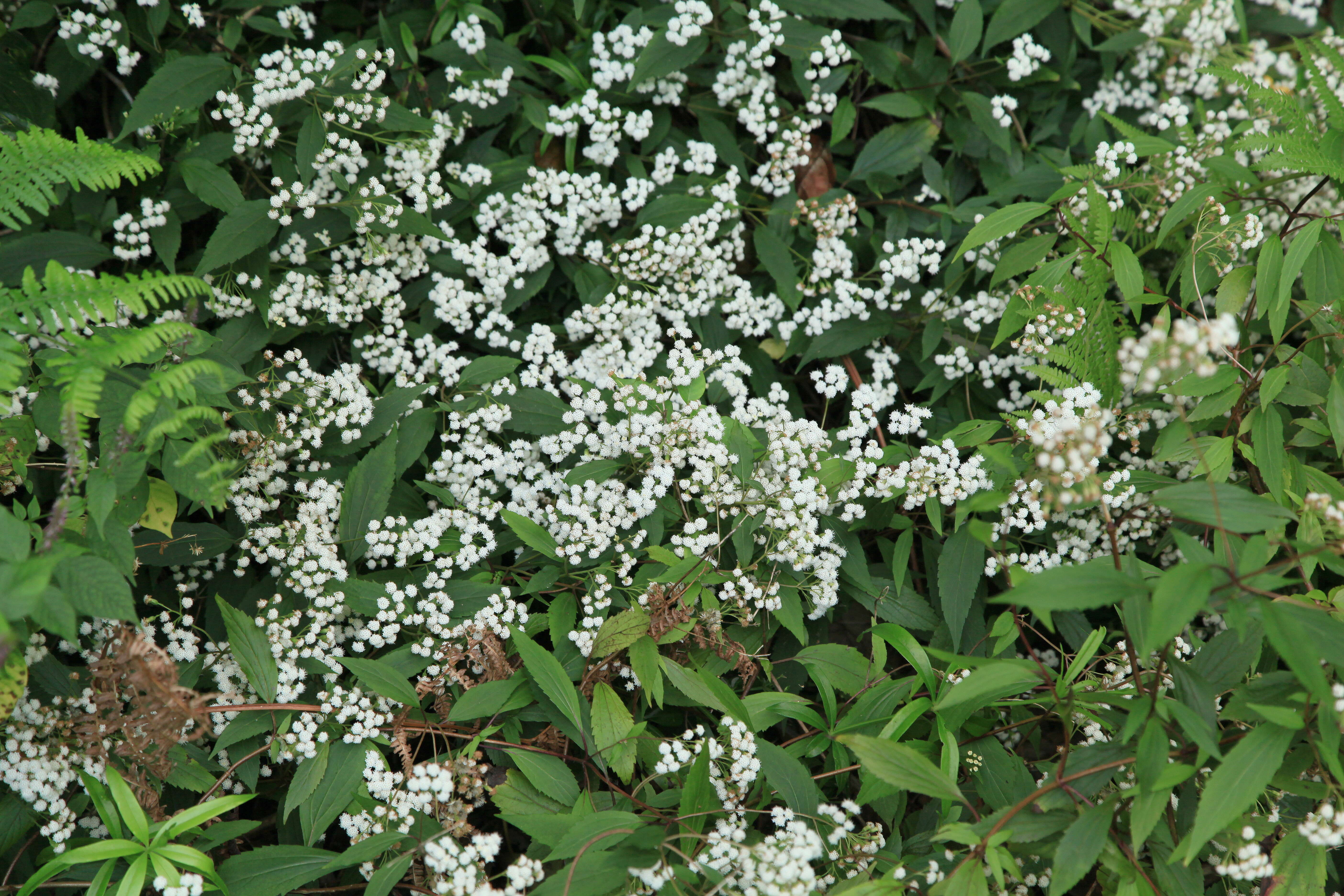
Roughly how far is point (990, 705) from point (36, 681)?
10.4 ft

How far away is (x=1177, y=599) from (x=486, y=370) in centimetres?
239

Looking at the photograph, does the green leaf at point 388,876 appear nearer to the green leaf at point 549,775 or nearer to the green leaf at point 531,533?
the green leaf at point 549,775

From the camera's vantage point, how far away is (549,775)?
8.84 ft

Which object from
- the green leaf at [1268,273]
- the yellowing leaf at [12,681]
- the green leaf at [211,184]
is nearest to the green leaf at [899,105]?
the green leaf at [1268,273]

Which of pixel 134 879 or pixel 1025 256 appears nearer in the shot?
pixel 134 879

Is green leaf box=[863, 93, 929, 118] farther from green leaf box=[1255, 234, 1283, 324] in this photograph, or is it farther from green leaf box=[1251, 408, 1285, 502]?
green leaf box=[1251, 408, 1285, 502]

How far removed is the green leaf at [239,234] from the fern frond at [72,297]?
0.76 m

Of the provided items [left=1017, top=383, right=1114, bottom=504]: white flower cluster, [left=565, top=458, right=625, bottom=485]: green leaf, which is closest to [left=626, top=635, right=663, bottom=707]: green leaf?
[left=565, top=458, right=625, bottom=485]: green leaf

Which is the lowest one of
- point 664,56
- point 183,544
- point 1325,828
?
point 1325,828

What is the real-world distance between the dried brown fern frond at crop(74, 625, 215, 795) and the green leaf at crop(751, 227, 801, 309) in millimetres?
2530

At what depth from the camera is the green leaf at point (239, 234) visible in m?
3.01

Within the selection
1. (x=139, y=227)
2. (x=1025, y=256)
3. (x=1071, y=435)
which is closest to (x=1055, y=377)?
(x=1025, y=256)

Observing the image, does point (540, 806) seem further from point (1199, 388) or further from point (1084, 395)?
point (1199, 388)

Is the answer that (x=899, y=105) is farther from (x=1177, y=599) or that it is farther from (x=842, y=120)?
(x=1177, y=599)
